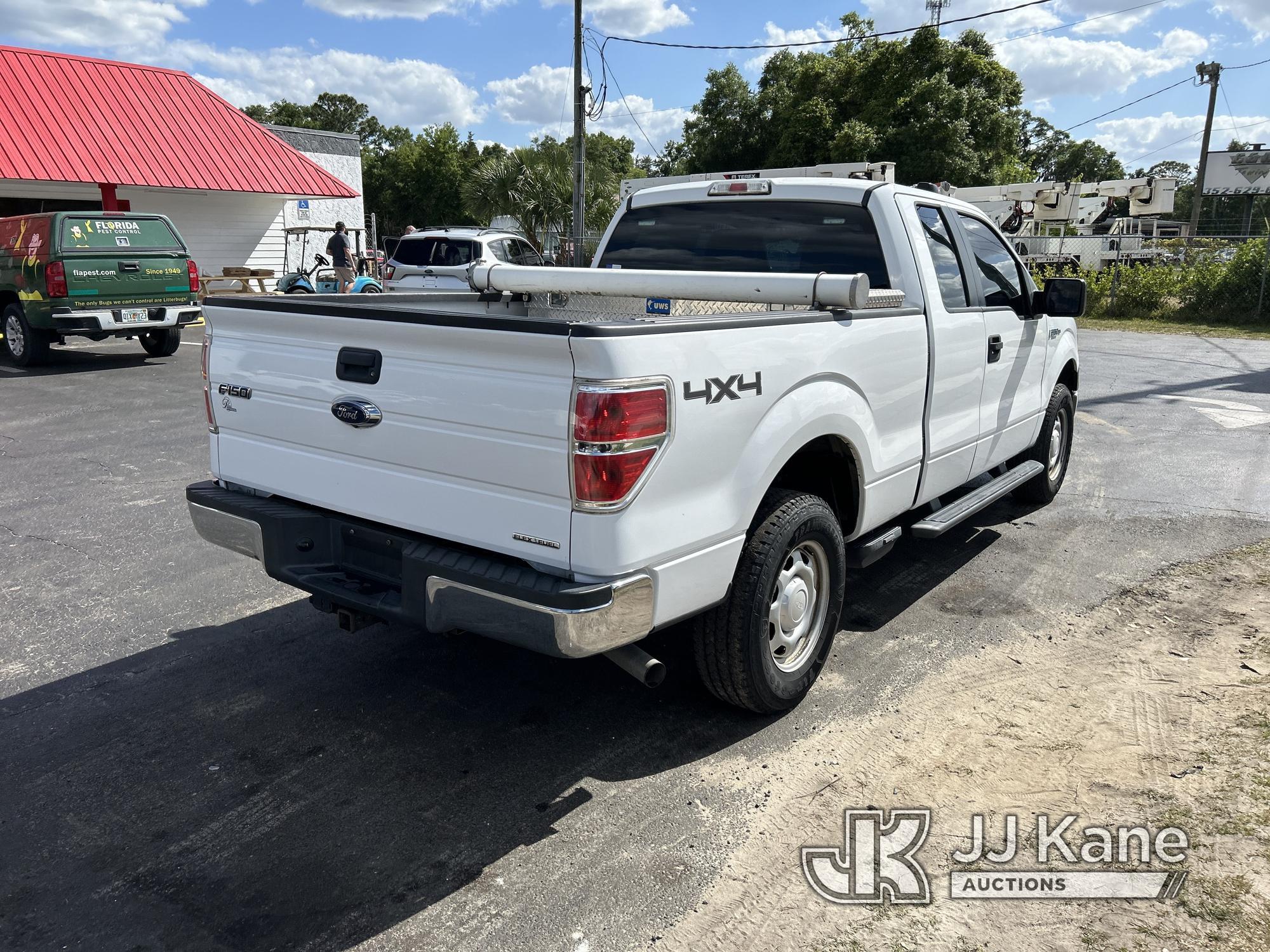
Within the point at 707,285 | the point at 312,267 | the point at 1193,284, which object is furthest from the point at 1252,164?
the point at 707,285

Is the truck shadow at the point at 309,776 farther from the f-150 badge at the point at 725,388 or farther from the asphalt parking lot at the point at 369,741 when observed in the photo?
the f-150 badge at the point at 725,388

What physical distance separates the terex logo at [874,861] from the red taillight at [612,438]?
4.23 feet

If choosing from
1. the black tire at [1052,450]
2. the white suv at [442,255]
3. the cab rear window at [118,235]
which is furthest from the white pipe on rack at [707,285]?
the white suv at [442,255]

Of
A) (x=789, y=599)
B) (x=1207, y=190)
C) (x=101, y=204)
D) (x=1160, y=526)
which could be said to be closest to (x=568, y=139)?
(x=101, y=204)

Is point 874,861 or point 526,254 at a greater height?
point 526,254

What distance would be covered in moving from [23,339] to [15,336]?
34 cm

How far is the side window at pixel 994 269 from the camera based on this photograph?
5.31m

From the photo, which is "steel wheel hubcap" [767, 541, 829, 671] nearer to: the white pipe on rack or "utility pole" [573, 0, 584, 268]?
the white pipe on rack

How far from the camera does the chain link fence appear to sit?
69.3 ft

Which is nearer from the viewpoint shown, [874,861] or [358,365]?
[874,861]

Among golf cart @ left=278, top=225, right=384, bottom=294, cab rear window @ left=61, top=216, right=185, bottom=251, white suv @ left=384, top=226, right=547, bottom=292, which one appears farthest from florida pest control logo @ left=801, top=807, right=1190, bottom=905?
golf cart @ left=278, top=225, right=384, bottom=294

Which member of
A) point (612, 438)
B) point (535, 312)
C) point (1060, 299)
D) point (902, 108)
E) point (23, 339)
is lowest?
point (23, 339)

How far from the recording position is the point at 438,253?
674 inches

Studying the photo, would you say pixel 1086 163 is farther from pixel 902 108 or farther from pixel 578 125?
pixel 578 125
